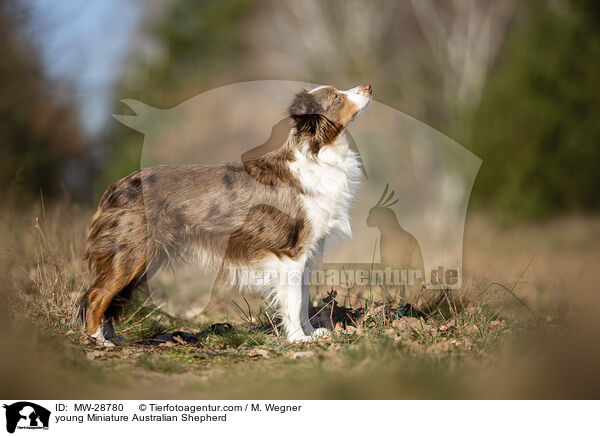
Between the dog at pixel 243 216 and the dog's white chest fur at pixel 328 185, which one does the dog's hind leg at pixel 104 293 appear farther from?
the dog's white chest fur at pixel 328 185

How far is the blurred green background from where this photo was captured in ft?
29.8

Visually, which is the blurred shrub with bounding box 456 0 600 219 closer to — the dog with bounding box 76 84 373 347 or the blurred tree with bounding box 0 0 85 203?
the dog with bounding box 76 84 373 347

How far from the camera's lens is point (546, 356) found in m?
2.02

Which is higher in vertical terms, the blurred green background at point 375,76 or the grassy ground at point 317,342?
the blurred green background at point 375,76

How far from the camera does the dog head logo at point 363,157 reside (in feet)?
15.5

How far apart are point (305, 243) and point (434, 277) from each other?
5.16 ft

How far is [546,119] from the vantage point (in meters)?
11.2

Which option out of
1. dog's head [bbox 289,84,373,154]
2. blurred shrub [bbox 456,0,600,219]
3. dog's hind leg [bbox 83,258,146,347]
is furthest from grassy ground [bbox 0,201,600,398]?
blurred shrub [bbox 456,0,600,219]

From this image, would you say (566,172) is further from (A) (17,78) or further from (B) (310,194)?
(A) (17,78)

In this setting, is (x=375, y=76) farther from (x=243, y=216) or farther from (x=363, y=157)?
(x=243, y=216)

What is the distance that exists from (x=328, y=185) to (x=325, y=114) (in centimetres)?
61
